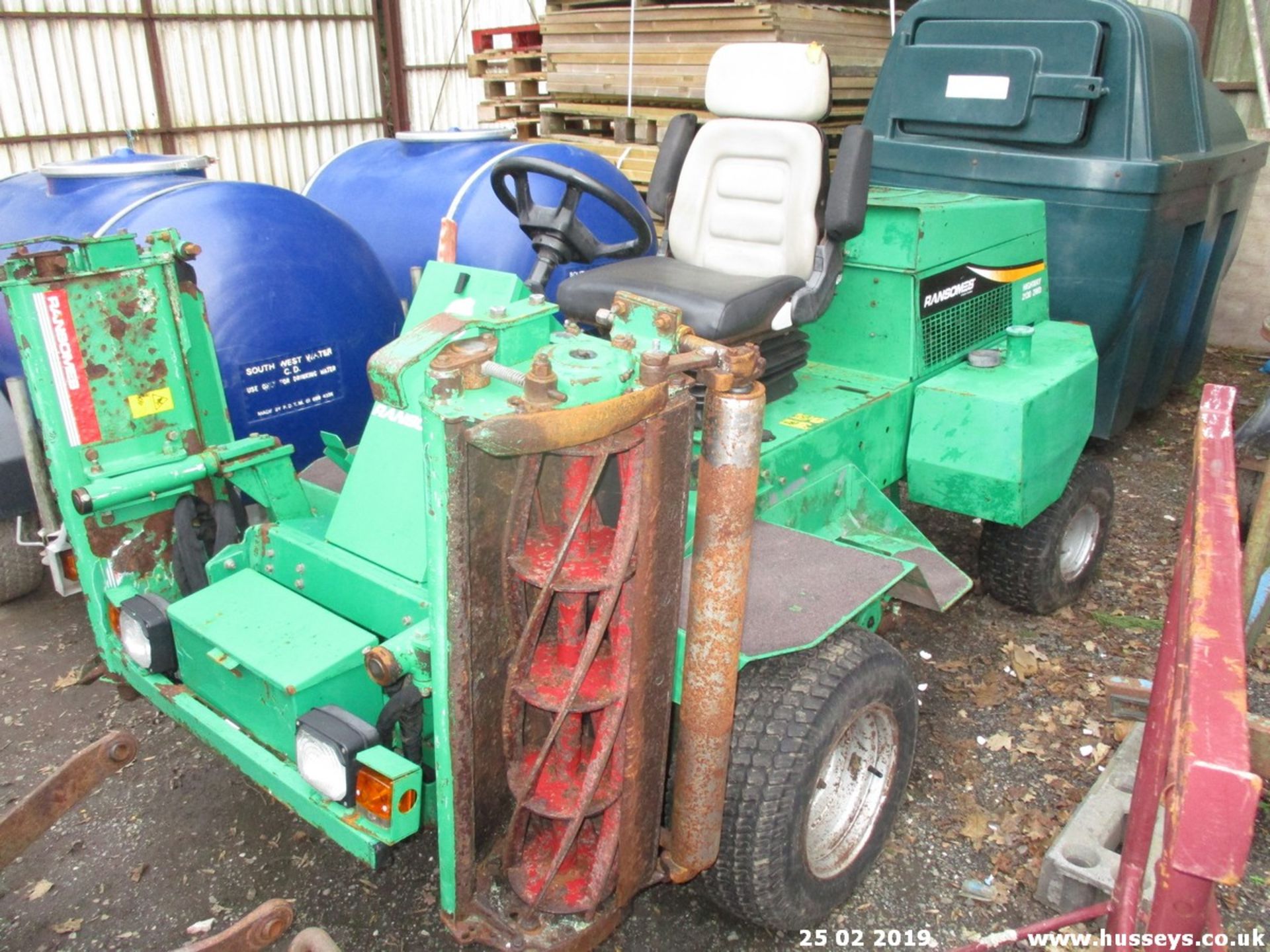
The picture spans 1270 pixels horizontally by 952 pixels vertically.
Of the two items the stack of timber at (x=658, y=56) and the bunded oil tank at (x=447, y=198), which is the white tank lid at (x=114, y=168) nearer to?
the bunded oil tank at (x=447, y=198)

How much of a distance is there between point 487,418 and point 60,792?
1407 mm

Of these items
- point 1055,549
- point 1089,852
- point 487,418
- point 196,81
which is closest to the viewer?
point 487,418

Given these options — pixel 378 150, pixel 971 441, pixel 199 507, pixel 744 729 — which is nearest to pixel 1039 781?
pixel 971 441

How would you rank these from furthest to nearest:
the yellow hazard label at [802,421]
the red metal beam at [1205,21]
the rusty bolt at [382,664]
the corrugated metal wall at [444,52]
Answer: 1. the corrugated metal wall at [444,52]
2. the red metal beam at [1205,21]
3. the yellow hazard label at [802,421]
4. the rusty bolt at [382,664]

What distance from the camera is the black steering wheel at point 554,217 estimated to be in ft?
10.7

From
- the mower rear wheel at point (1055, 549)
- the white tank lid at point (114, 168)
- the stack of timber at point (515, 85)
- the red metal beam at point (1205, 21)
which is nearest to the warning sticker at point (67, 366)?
the white tank lid at point (114, 168)

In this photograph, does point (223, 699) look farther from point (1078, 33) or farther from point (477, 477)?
point (1078, 33)

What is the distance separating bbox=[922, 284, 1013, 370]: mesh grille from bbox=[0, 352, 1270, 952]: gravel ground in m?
1.03

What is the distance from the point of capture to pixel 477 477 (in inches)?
68.3

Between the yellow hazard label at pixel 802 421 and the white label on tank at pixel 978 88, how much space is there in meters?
2.49

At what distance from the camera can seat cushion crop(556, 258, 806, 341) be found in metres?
2.96

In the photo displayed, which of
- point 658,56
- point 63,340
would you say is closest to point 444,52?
point 658,56

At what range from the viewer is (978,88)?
189 inches

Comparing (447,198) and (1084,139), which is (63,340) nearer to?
(447,198)
